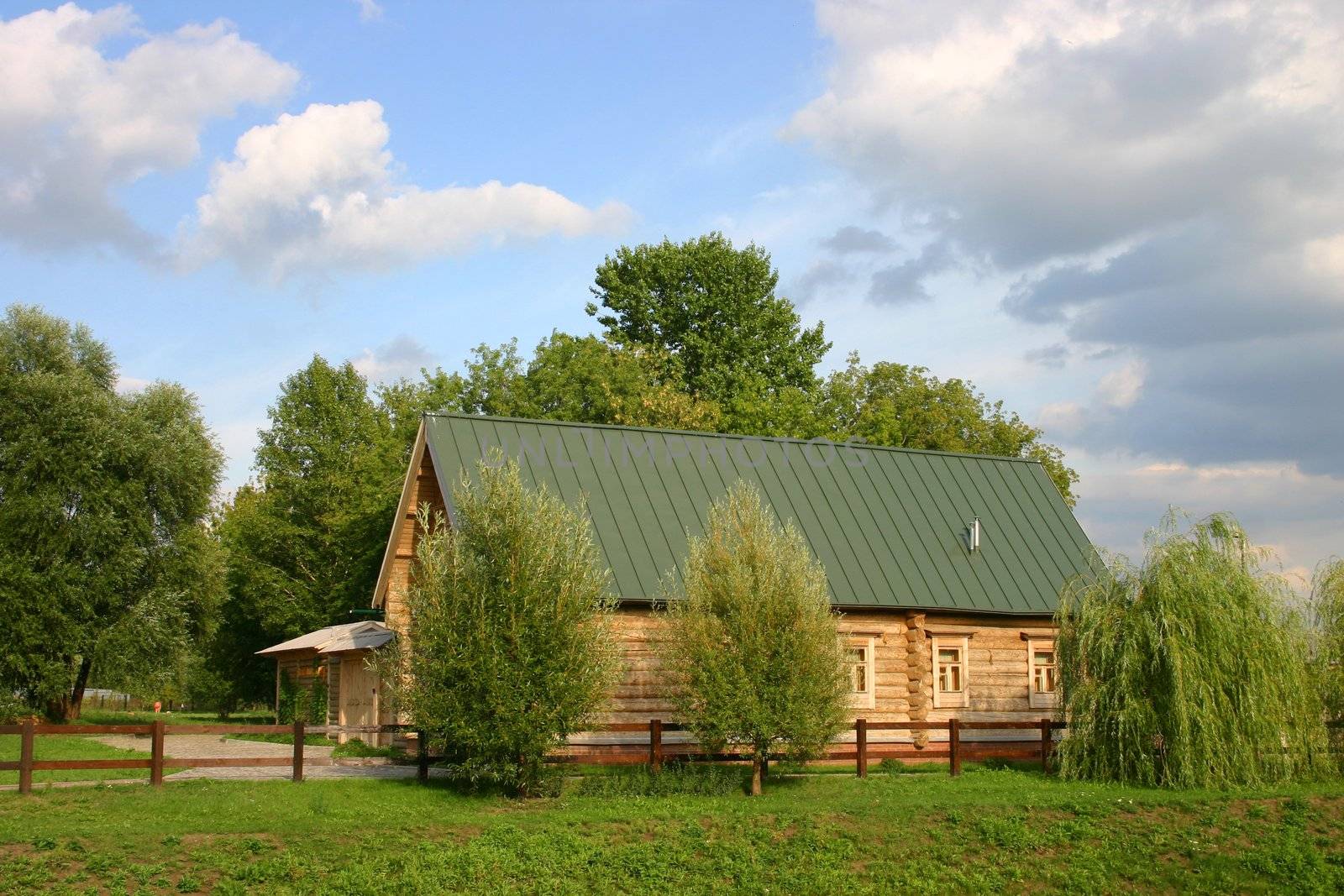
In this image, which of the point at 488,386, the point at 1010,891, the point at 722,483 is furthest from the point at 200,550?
the point at 1010,891

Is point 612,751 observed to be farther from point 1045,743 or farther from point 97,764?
point 97,764

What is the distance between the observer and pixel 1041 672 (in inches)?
1047

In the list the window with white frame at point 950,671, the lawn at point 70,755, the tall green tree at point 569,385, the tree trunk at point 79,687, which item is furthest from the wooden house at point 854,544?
the tall green tree at point 569,385

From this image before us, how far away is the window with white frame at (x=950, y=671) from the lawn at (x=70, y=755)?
14.3 meters

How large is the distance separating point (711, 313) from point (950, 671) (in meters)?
27.1

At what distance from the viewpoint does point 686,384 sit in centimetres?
5028

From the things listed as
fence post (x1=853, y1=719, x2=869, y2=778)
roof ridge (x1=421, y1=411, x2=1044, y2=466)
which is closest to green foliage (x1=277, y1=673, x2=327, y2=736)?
roof ridge (x1=421, y1=411, x2=1044, y2=466)

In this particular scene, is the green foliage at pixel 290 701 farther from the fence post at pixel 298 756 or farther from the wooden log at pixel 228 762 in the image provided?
the fence post at pixel 298 756

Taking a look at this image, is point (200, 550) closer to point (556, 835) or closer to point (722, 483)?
point (722, 483)

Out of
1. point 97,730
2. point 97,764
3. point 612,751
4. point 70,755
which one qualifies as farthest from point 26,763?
point 612,751

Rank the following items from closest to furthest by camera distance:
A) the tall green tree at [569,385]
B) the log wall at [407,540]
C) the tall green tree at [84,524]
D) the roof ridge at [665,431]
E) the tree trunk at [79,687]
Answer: the roof ridge at [665,431] < the log wall at [407,540] < the tall green tree at [84,524] < the tree trunk at [79,687] < the tall green tree at [569,385]

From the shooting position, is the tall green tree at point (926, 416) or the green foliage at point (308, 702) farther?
the tall green tree at point (926, 416)

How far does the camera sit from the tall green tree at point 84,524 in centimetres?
3316

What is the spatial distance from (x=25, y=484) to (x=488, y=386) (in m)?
17.3
